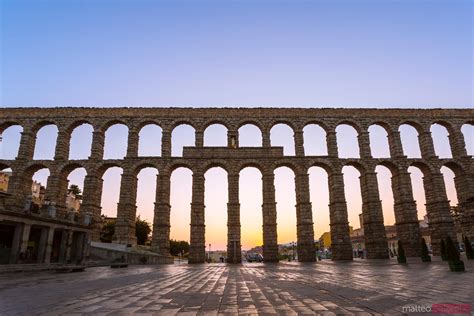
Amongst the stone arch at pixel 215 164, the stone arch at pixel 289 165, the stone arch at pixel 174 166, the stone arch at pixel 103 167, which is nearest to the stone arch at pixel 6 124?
the stone arch at pixel 103 167

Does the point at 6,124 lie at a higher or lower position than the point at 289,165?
higher

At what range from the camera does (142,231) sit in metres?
64.6

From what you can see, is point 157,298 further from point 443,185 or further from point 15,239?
point 443,185

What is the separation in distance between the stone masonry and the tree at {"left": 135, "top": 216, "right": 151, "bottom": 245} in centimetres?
2797

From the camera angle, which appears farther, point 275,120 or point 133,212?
point 275,120

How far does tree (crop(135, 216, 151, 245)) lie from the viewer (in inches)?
2520

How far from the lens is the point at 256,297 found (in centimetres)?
768

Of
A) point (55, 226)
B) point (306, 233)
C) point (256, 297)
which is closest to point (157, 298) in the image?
point (256, 297)

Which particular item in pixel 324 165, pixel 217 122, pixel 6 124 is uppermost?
pixel 217 122

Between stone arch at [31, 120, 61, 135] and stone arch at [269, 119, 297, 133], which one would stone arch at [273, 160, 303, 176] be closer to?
stone arch at [269, 119, 297, 133]

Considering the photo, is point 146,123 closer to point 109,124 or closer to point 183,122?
point 109,124

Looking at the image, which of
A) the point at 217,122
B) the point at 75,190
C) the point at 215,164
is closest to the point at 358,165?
the point at 215,164

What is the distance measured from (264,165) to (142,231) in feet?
125

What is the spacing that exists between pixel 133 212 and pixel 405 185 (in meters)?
34.0
